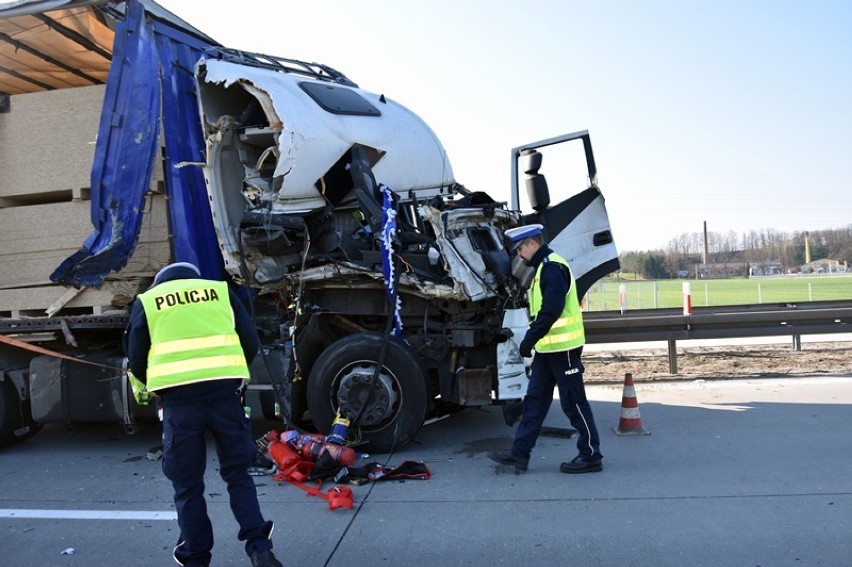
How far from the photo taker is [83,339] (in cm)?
633

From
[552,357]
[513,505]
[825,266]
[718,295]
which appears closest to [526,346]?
[552,357]

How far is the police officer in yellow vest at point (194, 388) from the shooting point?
11.1 feet

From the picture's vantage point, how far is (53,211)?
6176 millimetres

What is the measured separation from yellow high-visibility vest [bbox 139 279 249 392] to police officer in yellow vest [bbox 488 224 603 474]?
2357 mm

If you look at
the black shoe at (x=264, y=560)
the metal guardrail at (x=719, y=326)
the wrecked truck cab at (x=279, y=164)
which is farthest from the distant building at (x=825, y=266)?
the black shoe at (x=264, y=560)

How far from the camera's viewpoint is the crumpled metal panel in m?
5.72

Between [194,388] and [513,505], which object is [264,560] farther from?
[513,505]

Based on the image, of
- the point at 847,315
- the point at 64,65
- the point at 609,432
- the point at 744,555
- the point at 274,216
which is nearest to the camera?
the point at 744,555

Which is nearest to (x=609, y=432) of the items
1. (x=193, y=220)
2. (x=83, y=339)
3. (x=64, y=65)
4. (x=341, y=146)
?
(x=341, y=146)

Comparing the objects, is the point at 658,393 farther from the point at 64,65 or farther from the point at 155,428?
the point at 64,65

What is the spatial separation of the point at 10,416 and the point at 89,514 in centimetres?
228

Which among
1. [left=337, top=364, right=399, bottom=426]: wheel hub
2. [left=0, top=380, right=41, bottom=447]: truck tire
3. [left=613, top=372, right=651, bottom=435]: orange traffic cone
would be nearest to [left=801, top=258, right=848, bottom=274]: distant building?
[left=613, top=372, right=651, bottom=435]: orange traffic cone

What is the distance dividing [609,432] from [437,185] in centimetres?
293

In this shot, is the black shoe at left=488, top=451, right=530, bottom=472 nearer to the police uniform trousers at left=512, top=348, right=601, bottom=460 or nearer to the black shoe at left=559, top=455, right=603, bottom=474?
the police uniform trousers at left=512, top=348, right=601, bottom=460
